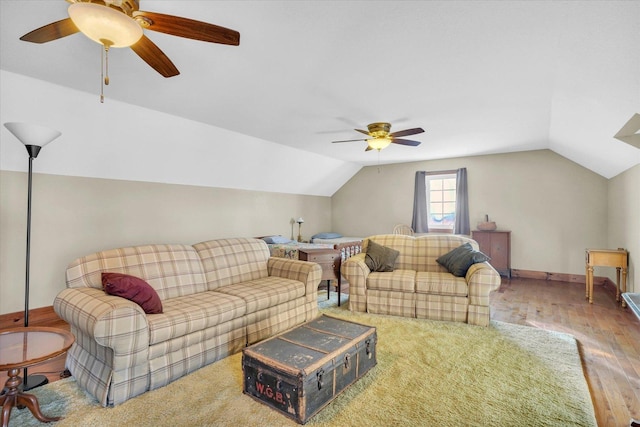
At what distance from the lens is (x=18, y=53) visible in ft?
7.56

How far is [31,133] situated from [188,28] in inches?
62.3

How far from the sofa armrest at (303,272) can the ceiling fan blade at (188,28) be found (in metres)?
2.38

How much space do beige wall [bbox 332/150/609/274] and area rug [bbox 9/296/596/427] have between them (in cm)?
345

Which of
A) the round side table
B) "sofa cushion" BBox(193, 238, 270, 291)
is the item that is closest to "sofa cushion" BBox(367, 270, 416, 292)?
"sofa cushion" BBox(193, 238, 270, 291)

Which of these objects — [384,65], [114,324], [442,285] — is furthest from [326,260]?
[114,324]

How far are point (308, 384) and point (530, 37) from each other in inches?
101

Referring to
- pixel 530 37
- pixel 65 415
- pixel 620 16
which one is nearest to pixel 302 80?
pixel 530 37

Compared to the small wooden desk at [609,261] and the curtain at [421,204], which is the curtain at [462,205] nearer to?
the curtain at [421,204]

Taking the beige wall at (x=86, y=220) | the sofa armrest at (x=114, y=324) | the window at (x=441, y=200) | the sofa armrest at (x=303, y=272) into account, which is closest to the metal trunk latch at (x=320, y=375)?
the sofa armrest at (x=114, y=324)

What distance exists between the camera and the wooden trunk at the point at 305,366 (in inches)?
73.4

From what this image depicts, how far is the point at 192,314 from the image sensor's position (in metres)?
2.41

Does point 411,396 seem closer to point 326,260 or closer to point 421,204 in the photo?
point 326,260

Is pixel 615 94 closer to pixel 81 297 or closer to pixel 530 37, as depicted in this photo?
pixel 530 37

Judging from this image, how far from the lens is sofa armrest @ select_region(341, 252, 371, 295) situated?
388cm
